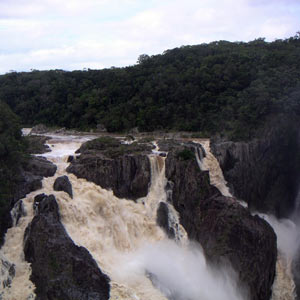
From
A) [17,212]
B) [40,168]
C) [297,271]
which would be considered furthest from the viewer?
[40,168]

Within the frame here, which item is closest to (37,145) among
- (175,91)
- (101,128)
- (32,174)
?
(32,174)

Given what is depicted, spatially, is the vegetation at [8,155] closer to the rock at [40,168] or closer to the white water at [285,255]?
the rock at [40,168]

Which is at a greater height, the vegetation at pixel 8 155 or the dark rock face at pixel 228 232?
the vegetation at pixel 8 155

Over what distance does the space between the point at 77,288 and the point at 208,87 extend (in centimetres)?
2554

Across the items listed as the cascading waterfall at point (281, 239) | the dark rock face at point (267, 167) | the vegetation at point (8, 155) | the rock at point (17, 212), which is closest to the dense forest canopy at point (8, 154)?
the vegetation at point (8, 155)

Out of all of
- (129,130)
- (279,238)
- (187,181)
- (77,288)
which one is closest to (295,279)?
(279,238)

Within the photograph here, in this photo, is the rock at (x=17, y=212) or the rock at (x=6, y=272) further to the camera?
the rock at (x=17, y=212)

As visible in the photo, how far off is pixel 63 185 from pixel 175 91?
20.7m

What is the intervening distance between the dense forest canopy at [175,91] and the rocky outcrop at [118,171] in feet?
28.0

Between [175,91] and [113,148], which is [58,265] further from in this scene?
[175,91]

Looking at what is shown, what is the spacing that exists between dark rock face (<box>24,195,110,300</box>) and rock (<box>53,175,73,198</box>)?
190cm

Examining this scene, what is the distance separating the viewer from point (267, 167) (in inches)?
1059

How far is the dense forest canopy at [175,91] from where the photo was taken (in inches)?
1222

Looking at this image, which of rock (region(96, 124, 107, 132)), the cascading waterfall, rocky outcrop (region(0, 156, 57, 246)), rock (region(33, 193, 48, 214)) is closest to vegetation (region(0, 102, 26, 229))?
rocky outcrop (region(0, 156, 57, 246))
